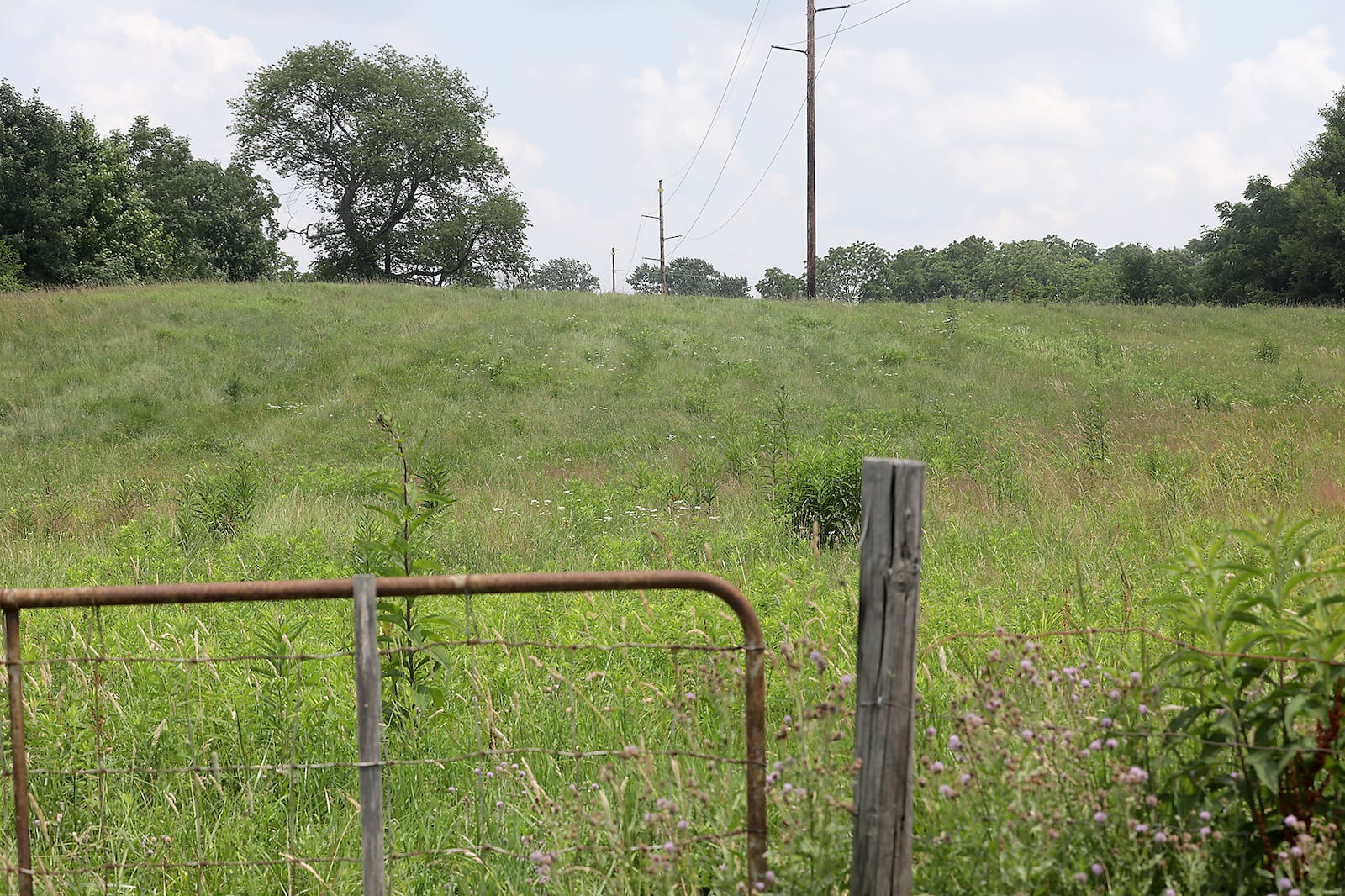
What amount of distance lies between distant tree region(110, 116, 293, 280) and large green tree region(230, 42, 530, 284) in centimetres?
276

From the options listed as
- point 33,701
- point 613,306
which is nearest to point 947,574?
point 33,701

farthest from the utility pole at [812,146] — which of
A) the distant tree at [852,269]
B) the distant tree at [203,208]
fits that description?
the distant tree at [852,269]

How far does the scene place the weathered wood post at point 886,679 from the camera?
6.72 feet

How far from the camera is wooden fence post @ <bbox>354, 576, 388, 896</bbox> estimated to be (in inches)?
86.0

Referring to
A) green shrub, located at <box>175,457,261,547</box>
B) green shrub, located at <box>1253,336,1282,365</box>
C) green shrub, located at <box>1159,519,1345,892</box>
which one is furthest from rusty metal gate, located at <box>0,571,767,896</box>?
green shrub, located at <box>1253,336,1282,365</box>

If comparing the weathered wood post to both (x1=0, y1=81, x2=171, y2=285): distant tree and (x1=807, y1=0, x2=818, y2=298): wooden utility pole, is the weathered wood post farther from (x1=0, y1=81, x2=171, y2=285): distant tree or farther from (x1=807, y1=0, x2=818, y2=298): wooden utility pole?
(x1=0, y1=81, x2=171, y2=285): distant tree

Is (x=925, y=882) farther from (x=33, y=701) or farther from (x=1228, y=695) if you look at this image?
(x=33, y=701)

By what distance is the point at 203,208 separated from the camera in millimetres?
43844

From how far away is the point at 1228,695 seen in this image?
201 centimetres

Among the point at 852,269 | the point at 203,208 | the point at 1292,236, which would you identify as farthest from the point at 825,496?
the point at 852,269

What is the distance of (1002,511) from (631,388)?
950cm

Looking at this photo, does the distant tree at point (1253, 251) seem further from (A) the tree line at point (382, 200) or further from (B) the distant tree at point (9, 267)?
(B) the distant tree at point (9, 267)

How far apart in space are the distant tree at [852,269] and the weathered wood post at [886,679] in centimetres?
11192

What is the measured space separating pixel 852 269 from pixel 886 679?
4706 inches
